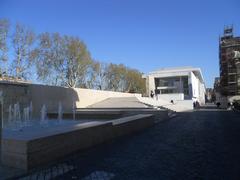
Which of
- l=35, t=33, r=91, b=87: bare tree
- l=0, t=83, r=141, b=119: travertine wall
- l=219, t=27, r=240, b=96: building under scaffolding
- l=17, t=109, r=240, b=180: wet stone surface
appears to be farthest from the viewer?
l=219, t=27, r=240, b=96: building under scaffolding

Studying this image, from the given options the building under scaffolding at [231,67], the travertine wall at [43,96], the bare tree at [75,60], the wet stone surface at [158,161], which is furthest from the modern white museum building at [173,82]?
the wet stone surface at [158,161]

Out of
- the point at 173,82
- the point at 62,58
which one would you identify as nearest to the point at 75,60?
the point at 62,58

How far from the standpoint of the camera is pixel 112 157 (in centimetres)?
597

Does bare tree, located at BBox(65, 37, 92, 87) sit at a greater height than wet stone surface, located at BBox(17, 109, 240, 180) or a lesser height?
greater

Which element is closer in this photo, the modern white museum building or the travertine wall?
the travertine wall

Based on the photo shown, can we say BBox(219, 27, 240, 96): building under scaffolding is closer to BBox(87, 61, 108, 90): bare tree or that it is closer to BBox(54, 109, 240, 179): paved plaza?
BBox(87, 61, 108, 90): bare tree

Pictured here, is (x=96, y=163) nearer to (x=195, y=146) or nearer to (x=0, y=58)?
(x=195, y=146)

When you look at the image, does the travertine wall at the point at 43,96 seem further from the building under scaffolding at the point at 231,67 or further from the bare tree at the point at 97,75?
the building under scaffolding at the point at 231,67

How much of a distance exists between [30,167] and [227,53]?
2271 inches

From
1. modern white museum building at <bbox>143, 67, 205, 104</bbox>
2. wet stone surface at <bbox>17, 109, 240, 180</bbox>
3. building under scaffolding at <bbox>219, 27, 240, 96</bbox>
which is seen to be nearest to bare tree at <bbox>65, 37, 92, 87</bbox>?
building under scaffolding at <bbox>219, 27, 240, 96</bbox>

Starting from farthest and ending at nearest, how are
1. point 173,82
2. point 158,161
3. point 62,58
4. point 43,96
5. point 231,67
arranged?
1. point 173,82
2. point 231,67
3. point 62,58
4. point 43,96
5. point 158,161

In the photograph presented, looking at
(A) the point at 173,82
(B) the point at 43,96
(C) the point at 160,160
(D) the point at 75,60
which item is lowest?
(C) the point at 160,160

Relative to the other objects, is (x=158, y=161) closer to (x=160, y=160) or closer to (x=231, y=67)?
(x=160, y=160)

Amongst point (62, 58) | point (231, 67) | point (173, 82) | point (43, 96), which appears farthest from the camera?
point (173, 82)
